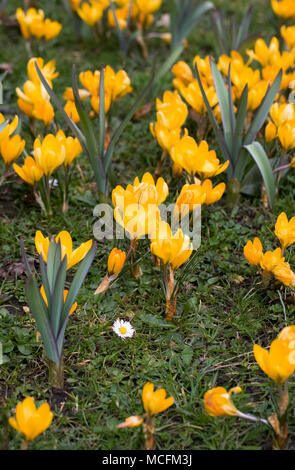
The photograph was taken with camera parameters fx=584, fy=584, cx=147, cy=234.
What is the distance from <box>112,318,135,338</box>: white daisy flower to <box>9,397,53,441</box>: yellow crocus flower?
501mm

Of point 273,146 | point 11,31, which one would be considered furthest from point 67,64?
point 273,146

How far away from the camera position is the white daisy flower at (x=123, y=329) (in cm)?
196

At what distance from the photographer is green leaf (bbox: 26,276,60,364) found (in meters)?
1.64

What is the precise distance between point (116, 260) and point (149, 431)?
617 mm

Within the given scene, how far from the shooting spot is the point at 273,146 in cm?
257

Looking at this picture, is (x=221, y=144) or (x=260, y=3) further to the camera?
(x=260, y=3)

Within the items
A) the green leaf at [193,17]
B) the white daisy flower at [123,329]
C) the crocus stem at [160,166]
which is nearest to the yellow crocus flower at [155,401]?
the white daisy flower at [123,329]

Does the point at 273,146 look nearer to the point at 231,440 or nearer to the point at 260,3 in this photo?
the point at 231,440

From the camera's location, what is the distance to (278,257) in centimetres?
197

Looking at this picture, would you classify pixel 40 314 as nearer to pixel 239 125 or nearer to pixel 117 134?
pixel 117 134

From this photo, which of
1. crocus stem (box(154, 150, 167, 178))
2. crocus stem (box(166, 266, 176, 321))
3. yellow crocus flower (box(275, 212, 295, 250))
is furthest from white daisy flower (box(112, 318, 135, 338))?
crocus stem (box(154, 150, 167, 178))

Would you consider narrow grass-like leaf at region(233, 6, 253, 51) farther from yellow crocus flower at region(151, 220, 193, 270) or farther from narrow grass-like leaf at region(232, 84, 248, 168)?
yellow crocus flower at region(151, 220, 193, 270)

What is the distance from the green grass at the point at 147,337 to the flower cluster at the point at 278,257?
135mm
